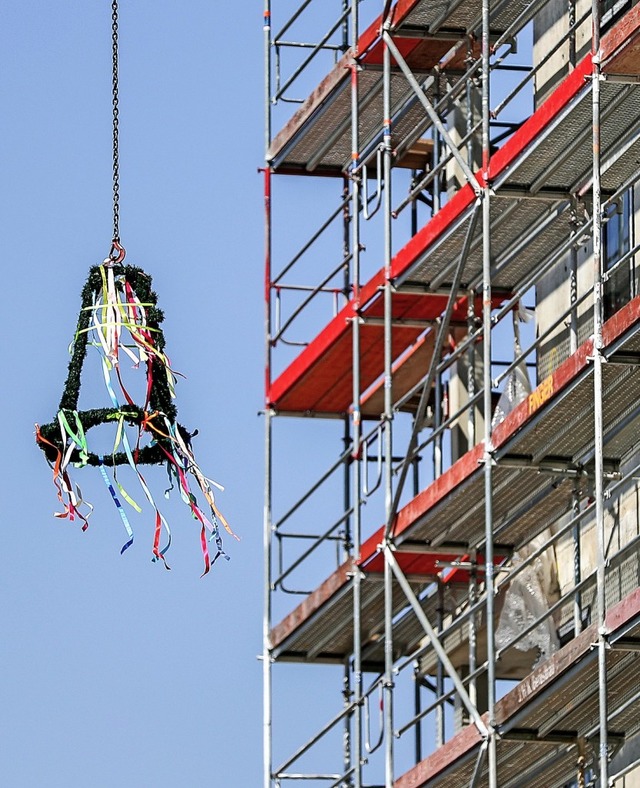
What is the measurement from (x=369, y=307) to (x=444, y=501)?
3.06 metres

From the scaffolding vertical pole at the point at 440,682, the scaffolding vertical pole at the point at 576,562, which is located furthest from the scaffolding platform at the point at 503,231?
the scaffolding vertical pole at the point at 440,682

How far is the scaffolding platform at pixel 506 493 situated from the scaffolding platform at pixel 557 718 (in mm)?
1653

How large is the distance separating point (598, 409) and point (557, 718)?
2.44 metres

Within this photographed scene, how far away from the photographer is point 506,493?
21.5m

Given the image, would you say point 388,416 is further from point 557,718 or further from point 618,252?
point 557,718

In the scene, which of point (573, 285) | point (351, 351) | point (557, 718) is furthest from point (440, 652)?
point (351, 351)

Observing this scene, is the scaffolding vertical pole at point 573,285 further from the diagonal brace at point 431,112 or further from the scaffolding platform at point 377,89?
the scaffolding platform at point 377,89

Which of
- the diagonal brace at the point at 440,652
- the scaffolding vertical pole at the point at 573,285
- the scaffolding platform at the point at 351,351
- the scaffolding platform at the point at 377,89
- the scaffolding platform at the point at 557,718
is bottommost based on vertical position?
the scaffolding platform at the point at 557,718

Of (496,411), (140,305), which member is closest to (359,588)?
(496,411)

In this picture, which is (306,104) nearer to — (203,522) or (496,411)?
(496,411)

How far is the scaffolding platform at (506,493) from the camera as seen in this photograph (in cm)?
1912

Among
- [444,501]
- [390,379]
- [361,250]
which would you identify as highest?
[361,250]

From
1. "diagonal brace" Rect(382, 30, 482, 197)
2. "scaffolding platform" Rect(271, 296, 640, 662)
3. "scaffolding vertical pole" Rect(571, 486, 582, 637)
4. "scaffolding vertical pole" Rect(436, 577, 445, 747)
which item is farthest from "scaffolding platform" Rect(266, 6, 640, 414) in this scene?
"scaffolding vertical pole" Rect(436, 577, 445, 747)

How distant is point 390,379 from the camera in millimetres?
23125
